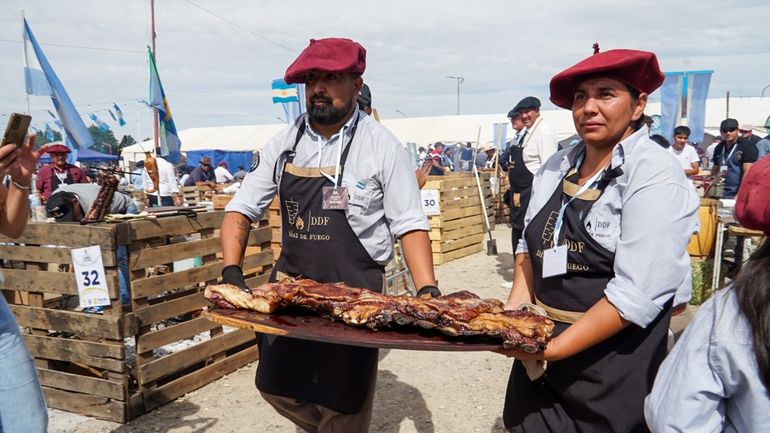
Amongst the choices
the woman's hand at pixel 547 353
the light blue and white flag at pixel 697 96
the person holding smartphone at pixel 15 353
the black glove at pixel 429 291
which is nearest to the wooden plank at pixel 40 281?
the person holding smartphone at pixel 15 353

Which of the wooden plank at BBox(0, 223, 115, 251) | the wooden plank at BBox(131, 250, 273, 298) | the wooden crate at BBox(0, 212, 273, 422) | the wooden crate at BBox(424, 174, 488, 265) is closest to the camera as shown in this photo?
the wooden plank at BBox(0, 223, 115, 251)

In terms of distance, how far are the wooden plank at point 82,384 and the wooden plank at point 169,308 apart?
1.68ft

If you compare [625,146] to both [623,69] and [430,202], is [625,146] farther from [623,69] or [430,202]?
[430,202]

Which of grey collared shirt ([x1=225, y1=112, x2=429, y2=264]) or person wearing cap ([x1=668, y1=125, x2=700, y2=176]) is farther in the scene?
person wearing cap ([x1=668, y1=125, x2=700, y2=176])

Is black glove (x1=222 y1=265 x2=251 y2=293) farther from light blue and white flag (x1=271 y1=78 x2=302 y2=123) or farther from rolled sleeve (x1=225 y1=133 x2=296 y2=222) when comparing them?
light blue and white flag (x1=271 y1=78 x2=302 y2=123)

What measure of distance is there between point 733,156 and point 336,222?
9026 mm

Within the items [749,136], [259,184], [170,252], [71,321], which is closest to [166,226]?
[170,252]

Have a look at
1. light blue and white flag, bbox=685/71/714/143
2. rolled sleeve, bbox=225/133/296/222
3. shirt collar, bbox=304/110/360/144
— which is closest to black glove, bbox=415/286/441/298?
shirt collar, bbox=304/110/360/144

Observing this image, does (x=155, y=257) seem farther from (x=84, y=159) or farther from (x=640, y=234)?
(x=84, y=159)

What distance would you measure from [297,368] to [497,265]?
7.85m

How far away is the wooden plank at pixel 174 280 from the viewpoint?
450 cm

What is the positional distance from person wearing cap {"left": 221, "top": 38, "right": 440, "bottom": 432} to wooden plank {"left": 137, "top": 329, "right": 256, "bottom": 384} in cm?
195

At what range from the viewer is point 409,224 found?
9.58 ft

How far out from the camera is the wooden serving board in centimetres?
201
